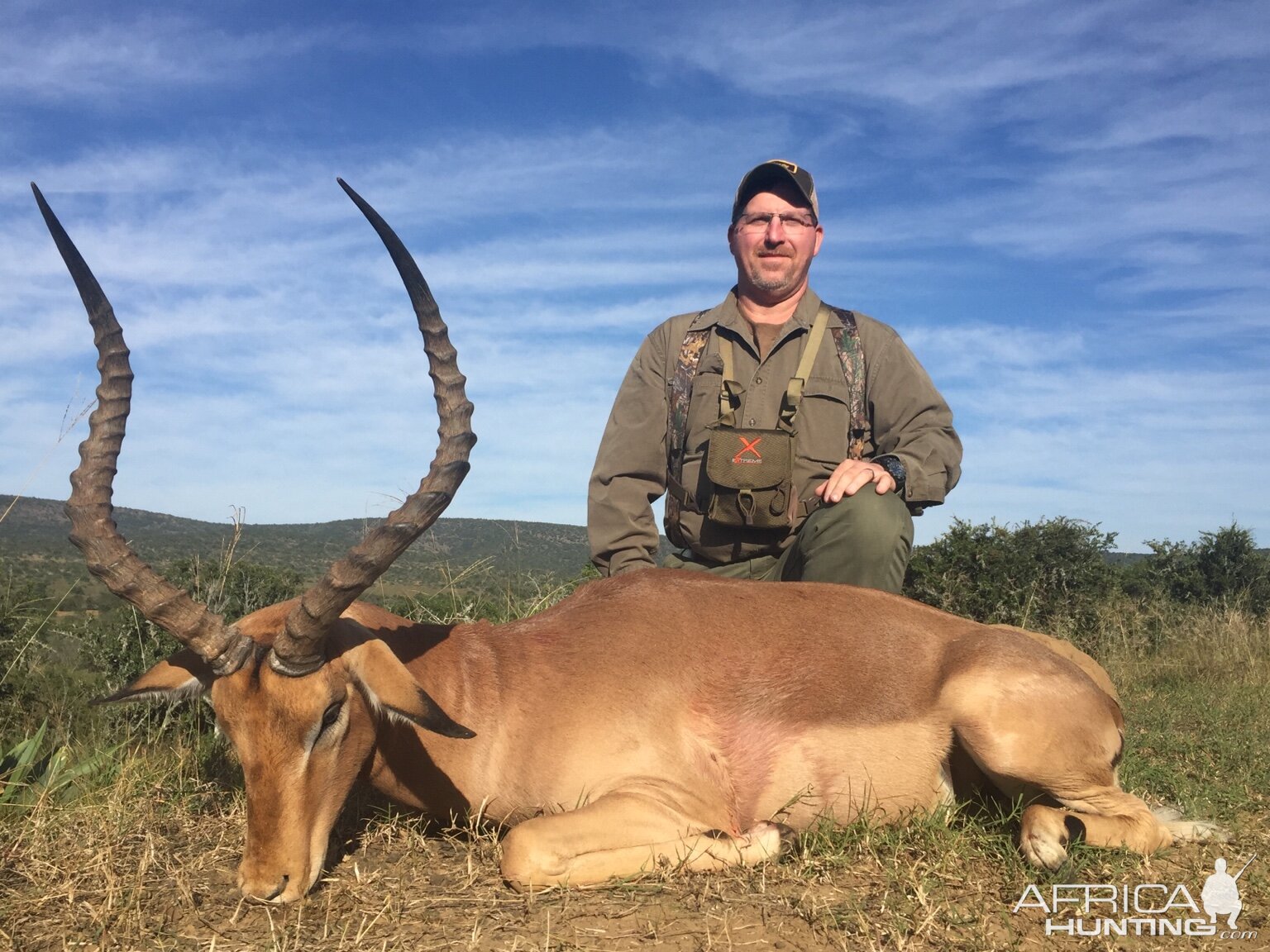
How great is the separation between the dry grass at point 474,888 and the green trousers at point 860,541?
5.35 ft

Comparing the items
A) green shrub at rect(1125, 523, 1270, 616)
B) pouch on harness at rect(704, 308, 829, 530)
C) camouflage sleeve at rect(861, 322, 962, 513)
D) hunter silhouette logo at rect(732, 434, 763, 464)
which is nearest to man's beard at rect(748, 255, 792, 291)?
camouflage sleeve at rect(861, 322, 962, 513)

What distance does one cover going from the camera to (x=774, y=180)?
6738mm

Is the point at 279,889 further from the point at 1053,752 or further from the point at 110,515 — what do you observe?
the point at 1053,752

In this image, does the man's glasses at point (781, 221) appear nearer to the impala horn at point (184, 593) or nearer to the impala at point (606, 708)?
the impala at point (606, 708)

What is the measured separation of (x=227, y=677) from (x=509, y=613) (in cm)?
412

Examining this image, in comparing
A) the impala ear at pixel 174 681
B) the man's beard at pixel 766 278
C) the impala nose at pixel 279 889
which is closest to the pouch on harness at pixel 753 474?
the man's beard at pixel 766 278

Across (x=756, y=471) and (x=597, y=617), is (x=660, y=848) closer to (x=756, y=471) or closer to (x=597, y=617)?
(x=597, y=617)

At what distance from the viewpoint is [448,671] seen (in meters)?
Answer: 4.18

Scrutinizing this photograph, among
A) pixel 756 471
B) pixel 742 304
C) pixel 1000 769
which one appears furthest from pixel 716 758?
pixel 742 304

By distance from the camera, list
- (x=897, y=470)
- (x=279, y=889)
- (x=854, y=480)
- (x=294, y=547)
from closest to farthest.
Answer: (x=279, y=889), (x=854, y=480), (x=897, y=470), (x=294, y=547)

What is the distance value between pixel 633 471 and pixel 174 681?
331cm

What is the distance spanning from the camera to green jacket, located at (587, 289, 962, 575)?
248 inches

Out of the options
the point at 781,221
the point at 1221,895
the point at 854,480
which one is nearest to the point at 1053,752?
the point at 1221,895

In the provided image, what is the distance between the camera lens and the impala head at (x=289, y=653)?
3445 millimetres
